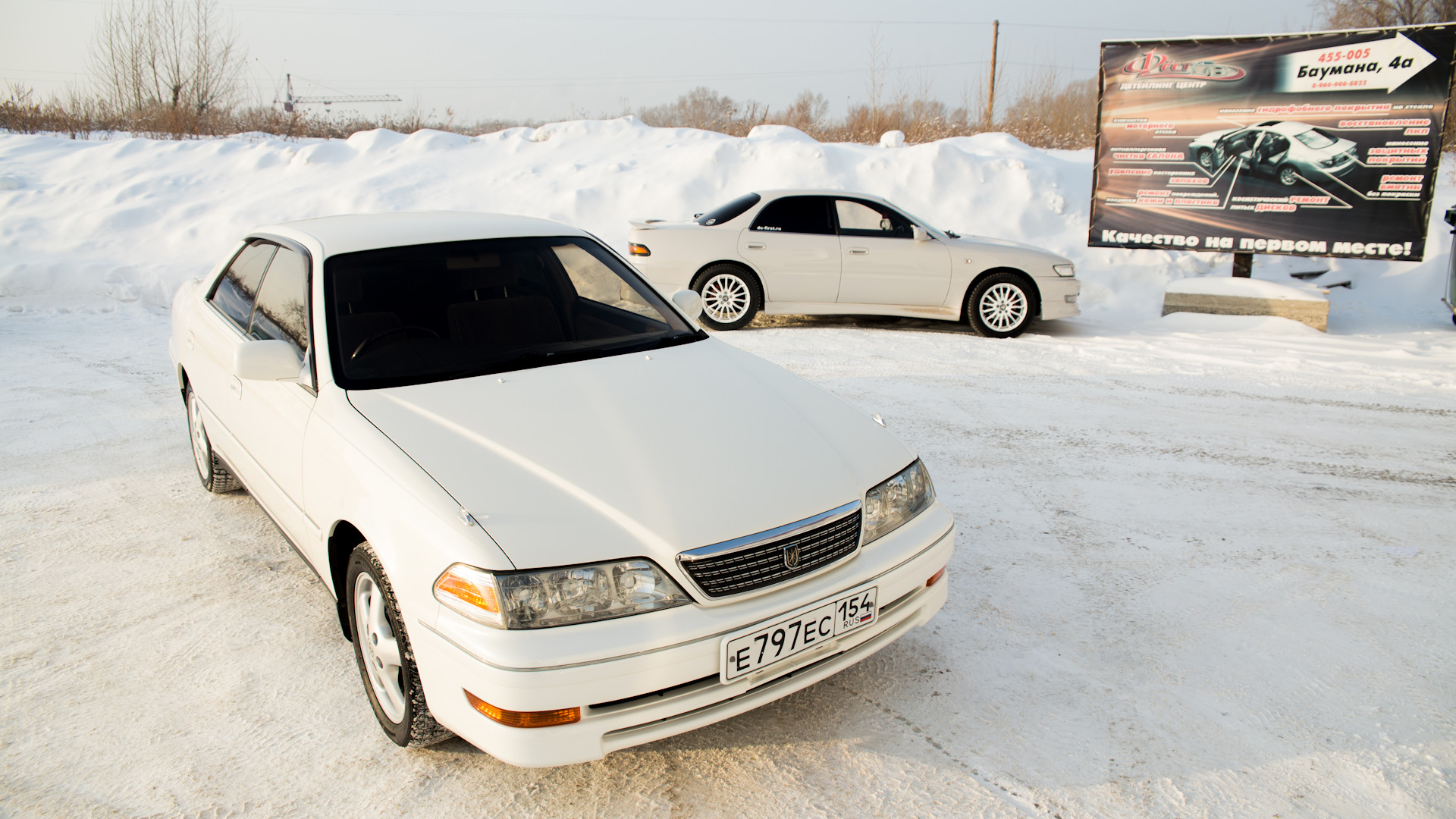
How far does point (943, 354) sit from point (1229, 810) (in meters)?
5.78

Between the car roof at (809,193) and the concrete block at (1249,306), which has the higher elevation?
the car roof at (809,193)

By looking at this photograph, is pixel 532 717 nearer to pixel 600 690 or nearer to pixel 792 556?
pixel 600 690

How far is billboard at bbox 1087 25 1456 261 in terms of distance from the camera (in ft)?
29.1

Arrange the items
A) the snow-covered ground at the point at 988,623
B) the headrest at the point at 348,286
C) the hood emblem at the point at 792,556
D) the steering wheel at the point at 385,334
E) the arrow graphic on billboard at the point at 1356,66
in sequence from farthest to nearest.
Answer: the arrow graphic on billboard at the point at 1356,66 → the headrest at the point at 348,286 → the steering wheel at the point at 385,334 → the snow-covered ground at the point at 988,623 → the hood emblem at the point at 792,556

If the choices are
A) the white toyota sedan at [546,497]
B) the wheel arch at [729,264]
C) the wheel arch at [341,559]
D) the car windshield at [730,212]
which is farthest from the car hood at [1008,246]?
the wheel arch at [341,559]

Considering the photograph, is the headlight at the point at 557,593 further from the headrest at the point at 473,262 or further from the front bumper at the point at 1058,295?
the front bumper at the point at 1058,295

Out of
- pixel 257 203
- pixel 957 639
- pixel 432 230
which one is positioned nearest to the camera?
pixel 957 639

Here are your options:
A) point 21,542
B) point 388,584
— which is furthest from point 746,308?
point 388,584

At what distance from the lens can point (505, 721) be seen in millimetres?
2084

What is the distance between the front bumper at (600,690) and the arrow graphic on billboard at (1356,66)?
990 centimetres

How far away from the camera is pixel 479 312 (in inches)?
127

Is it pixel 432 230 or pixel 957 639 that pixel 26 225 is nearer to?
pixel 432 230

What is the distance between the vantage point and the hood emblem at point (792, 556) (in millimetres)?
2318

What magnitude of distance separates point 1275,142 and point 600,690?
34.1 feet
